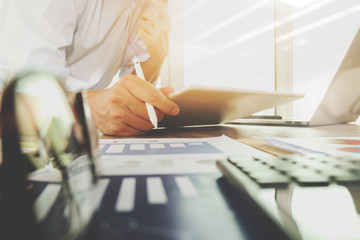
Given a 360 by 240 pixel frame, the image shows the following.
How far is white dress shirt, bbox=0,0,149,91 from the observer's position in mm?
639

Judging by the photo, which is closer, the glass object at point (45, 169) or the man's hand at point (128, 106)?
the glass object at point (45, 169)

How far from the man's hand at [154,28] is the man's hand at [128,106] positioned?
440 millimetres

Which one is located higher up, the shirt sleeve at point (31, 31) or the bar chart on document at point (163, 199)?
the shirt sleeve at point (31, 31)

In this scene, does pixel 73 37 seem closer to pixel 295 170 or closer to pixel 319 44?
pixel 295 170

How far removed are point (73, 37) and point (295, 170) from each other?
2.88ft

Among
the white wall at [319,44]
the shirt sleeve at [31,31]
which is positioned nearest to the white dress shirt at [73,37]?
the shirt sleeve at [31,31]

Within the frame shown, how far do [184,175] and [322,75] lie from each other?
152cm

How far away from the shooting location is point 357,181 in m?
0.13

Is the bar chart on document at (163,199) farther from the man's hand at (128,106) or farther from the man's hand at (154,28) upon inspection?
the man's hand at (154,28)

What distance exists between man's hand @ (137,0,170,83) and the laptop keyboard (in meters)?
0.82

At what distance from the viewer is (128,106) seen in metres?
0.51

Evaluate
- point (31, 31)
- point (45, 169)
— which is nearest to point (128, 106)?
point (45, 169)

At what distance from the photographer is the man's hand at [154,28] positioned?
34.0 inches

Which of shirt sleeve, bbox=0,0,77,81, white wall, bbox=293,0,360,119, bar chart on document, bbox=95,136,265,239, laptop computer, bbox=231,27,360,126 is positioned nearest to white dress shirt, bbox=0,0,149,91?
shirt sleeve, bbox=0,0,77,81
